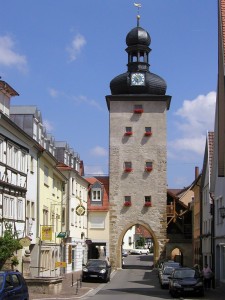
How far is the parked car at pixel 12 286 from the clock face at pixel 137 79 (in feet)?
172

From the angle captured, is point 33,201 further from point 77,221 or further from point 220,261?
point 77,221

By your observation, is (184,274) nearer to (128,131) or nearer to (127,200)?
(127,200)

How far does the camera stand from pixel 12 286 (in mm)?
18203

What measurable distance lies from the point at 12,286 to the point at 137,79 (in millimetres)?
53943

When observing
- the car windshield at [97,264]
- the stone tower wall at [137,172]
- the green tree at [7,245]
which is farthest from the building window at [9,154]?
the stone tower wall at [137,172]

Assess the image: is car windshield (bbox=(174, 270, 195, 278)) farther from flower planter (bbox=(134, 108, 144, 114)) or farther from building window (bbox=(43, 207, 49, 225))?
flower planter (bbox=(134, 108, 144, 114))

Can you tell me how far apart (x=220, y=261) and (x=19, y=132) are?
15.2 m

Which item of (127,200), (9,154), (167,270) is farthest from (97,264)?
(127,200)

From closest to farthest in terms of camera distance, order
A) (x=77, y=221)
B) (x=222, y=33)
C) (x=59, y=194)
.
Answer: (x=222, y=33) < (x=59, y=194) < (x=77, y=221)

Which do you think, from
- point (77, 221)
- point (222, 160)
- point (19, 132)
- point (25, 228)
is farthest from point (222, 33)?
point (77, 221)

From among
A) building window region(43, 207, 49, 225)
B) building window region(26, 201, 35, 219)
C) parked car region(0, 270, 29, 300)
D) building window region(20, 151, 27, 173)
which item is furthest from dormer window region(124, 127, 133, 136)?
parked car region(0, 270, 29, 300)

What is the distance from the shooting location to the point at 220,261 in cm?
3878

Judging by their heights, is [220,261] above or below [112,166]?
below

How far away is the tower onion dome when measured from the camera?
7044 centimetres
